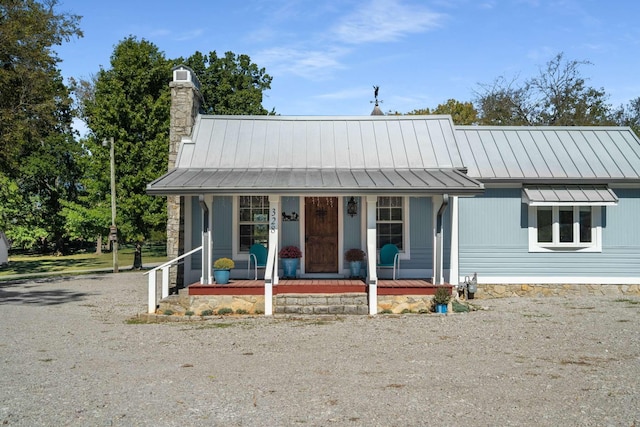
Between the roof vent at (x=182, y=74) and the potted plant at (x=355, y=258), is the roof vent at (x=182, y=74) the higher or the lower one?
the higher one

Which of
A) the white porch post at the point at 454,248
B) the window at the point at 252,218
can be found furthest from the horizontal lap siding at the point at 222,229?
the white porch post at the point at 454,248

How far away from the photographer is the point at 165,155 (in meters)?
26.5

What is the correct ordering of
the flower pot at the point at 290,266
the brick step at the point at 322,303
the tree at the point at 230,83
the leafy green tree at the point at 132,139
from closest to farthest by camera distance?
the brick step at the point at 322,303
the flower pot at the point at 290,266
the leafy green tree at the point at 132,139
the tree at the point at 230,83

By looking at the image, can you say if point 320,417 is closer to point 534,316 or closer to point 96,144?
point 534,316

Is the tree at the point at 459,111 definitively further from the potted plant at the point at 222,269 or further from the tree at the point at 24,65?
the potted plant at the point at 222,269

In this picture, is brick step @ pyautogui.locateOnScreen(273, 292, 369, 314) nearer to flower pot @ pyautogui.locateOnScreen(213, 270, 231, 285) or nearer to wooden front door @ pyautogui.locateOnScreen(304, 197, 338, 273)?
flower pot @ pyautogui.locateOnScreen(213, 270, 231, 285)

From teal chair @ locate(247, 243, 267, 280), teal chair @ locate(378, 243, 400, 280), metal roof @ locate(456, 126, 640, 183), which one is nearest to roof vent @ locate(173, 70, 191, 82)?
teal chair @ locate(247, 243, 267, 280)

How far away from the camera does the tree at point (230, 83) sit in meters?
36.5

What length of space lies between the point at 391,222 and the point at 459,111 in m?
26.3

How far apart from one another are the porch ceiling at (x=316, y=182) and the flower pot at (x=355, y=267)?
195cm

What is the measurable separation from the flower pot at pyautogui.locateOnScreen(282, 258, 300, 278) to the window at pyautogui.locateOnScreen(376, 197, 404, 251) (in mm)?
2012

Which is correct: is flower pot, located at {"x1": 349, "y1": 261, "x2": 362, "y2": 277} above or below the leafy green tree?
below

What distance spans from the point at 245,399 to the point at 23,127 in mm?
17386

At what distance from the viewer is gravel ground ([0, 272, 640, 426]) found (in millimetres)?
5445
